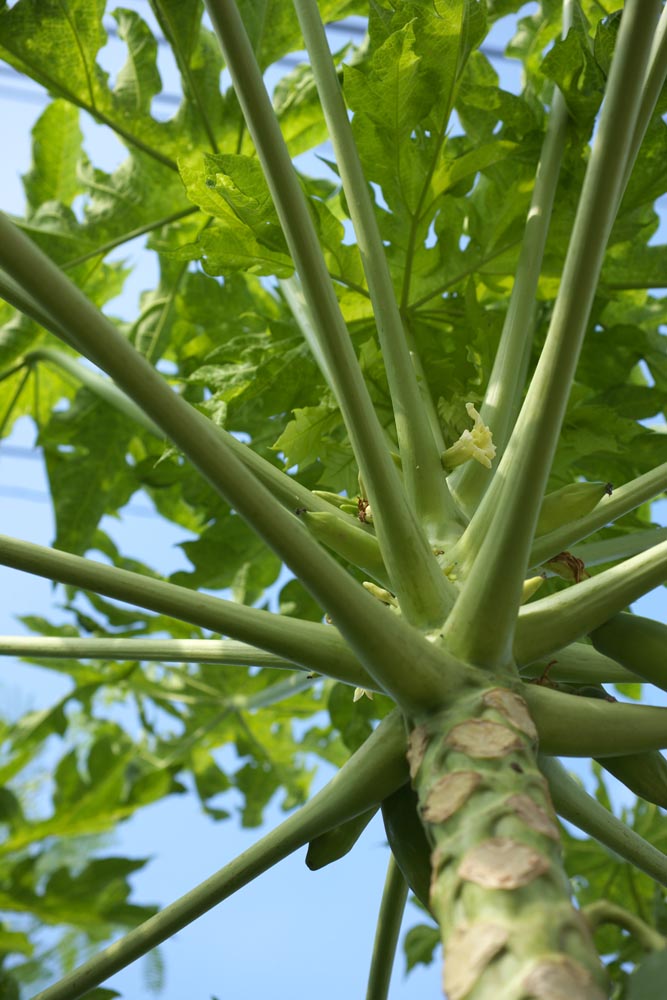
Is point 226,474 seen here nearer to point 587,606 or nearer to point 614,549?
point 587,606

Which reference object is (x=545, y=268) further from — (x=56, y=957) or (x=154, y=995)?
(x=154, y=995)

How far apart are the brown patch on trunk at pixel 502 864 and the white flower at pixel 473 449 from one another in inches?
24.6

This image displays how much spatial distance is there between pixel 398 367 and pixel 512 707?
0.54 meters

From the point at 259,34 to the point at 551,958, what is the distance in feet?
5.54

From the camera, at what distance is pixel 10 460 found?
16.6 feet

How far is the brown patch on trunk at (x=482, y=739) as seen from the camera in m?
0.85

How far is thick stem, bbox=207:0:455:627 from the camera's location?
1.03 m

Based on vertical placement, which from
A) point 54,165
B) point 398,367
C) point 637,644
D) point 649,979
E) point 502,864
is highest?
point 54,165

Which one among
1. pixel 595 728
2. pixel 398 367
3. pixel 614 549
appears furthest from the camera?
pixel 614 549

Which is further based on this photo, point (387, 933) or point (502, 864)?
point (387, 933)

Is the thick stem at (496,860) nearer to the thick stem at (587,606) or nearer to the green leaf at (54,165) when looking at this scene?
the thick stem at (587,606)

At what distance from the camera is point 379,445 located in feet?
3.46

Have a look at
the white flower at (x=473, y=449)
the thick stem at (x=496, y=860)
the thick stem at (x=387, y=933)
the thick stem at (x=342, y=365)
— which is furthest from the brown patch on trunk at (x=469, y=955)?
the white flower at (x=473, y=449)

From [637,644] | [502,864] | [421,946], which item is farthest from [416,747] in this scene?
[421,946]
